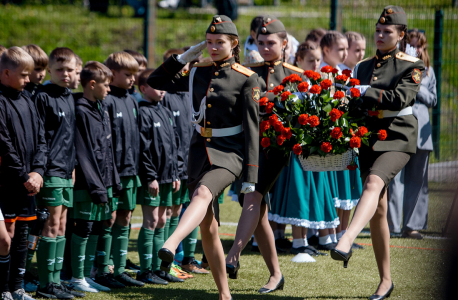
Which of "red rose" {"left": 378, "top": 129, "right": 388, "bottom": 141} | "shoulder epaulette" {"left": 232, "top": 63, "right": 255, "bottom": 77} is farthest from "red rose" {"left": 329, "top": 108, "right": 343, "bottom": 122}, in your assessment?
"shoulder epaulette" {"left": 232, "top": 63, "right": 255, "bottom": 77}

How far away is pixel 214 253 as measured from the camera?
4211 mm

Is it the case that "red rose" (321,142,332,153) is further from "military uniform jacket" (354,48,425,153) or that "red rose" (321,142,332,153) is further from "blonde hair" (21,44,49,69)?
"blonde hair" (21,44,49,69)

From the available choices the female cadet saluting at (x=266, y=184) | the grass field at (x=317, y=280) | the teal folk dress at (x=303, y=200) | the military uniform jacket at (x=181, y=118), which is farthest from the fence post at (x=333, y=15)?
the female cadet saluting at (x=266, y=184)

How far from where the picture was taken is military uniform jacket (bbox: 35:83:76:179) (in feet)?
14.9

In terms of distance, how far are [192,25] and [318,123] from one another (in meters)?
10.8

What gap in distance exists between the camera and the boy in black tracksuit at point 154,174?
201 inches

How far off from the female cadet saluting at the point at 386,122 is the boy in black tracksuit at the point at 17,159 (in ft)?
7.24

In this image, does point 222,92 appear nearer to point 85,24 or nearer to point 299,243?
point 299,243

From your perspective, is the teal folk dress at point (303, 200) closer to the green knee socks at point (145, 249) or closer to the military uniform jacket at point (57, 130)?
the green knee socks at point (145, 249)

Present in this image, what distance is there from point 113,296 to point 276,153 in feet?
5.14

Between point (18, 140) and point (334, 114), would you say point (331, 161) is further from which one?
point (18, 140)

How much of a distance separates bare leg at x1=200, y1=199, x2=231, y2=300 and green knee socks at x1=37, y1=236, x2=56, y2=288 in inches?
44.8

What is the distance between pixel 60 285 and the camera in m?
4.57

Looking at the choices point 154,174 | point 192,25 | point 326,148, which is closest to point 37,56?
point 154,174
